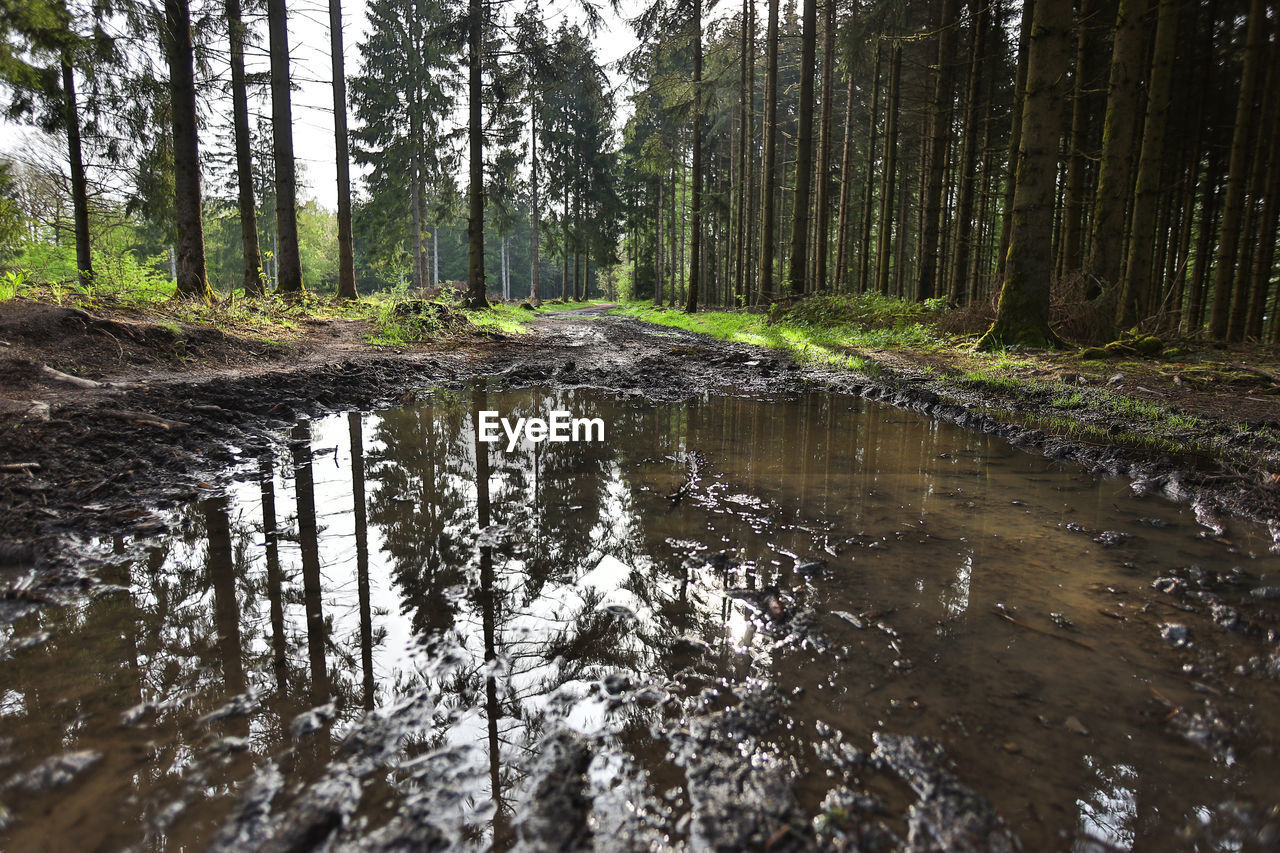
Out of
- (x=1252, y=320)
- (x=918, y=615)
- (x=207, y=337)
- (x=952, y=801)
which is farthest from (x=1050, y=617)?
(x=1252, y=320)

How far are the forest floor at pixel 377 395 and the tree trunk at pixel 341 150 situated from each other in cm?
530

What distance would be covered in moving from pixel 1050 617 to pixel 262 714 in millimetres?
2377

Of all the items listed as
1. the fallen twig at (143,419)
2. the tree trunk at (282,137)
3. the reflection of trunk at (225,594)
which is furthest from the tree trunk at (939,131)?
the reflection of trunk at (225,594)

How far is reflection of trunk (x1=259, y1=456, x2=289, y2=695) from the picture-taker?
66.6 inches

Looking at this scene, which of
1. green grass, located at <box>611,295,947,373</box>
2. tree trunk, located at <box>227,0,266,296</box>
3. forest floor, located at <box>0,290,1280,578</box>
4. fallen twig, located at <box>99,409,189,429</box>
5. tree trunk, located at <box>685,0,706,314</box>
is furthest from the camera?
tree trunk, located at <box>685,0,706,314</box>

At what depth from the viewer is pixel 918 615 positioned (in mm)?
1968

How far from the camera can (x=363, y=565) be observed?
7.64ft

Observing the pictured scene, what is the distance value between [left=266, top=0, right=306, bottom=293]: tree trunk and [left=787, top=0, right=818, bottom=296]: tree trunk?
10.9 meters

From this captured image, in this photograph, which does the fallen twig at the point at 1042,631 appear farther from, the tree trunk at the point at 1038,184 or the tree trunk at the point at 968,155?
the tree trunk at the point at 968,155

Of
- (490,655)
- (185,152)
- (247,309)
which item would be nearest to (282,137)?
(185,152)

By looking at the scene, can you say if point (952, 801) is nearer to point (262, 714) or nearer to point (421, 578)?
point (262, 714)

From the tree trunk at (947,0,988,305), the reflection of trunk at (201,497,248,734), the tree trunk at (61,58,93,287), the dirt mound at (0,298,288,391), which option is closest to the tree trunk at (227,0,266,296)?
the tree trunk at (61,58,93,287)

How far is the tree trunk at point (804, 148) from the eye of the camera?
13.3 meters

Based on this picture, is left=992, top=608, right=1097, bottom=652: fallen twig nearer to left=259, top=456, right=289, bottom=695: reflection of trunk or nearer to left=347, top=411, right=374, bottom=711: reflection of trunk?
left=347, top=411, right=374, bottom=711: reflection of trunk
